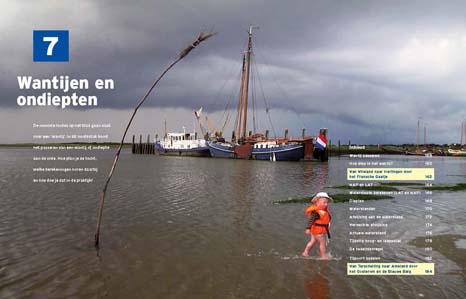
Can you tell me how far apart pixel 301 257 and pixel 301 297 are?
87.1 inches

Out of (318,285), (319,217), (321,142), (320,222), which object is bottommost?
(318,285)

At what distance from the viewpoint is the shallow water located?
6.74 metres

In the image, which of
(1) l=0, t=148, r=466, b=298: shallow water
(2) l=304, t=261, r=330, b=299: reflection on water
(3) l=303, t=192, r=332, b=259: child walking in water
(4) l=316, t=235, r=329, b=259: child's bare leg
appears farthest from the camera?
(4) l=316, t=235, r=329, b=259: child's bare leg

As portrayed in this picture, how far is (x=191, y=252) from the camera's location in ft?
29.5

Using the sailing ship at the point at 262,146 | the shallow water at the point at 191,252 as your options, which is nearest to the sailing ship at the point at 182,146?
the sailing ship at the point at 262,146

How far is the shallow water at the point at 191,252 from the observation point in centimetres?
674

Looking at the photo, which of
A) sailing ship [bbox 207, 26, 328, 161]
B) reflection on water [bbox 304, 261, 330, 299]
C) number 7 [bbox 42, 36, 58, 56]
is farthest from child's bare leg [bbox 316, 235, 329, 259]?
sailing ship [bbox 207, 26, 328, 161]

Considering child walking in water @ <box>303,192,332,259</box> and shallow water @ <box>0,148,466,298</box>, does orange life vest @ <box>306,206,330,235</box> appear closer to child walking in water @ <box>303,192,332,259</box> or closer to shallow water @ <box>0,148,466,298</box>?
child walking in water @ <box>303,192,332,259</box>

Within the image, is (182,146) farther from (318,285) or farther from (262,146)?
(318,285)

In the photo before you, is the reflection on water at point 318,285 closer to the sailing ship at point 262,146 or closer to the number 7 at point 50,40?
the number 7 at point 50,40

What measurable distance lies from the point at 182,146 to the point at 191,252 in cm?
6932

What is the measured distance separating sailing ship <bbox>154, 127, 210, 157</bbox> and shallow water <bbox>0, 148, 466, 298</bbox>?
56.0 metres

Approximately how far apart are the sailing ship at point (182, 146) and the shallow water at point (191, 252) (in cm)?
5600

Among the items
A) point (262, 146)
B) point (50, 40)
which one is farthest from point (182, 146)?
point (50, 40)
